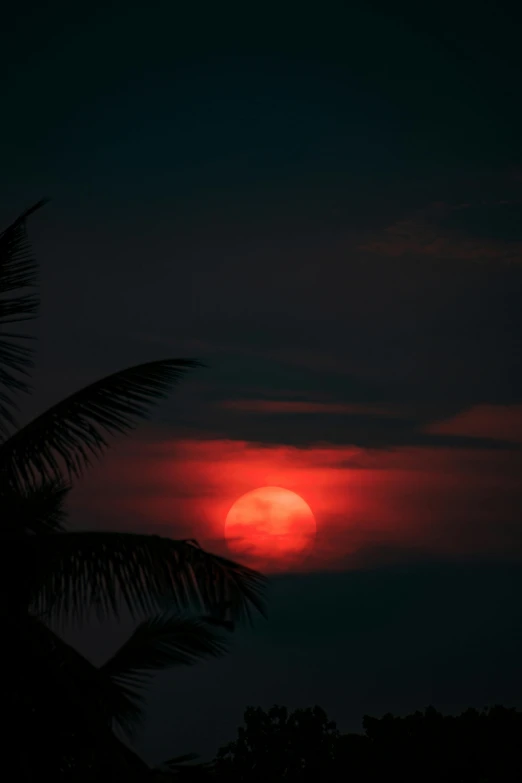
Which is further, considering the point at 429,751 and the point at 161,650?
the point at 429,751

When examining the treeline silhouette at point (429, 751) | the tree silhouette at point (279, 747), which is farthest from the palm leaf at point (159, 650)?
the tree silhouette at point (279, 747)

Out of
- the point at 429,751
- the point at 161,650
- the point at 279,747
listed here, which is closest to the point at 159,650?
the point at 161,650

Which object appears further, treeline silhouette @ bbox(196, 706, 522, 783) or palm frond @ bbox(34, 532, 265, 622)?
treeline silhouette @ bbox(196, 706, 522, 783)

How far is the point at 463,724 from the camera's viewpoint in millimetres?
38219

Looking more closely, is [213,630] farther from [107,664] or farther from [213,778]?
[213,778]

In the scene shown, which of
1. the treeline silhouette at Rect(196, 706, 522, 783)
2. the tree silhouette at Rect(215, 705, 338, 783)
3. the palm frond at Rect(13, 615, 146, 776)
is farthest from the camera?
the tree silhouette at Rect(215, 705, 338, 783)

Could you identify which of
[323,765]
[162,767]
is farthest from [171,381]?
[323,765]

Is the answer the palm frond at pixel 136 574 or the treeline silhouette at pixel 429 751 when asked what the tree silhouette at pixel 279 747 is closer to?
the treeline silhouette at pixel 429 751

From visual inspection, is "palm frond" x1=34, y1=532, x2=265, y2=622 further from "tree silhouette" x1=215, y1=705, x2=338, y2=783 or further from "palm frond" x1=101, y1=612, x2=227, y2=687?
"tree silhouette" x1=215, y1=705, x2=338, y2=783


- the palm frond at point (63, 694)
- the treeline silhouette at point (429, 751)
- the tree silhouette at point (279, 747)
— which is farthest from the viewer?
the tree silhouette at point (279, 747)

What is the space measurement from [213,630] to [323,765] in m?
42.5

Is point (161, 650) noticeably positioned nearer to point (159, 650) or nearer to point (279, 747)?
point (159, 650)

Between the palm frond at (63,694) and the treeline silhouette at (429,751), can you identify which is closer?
the palm frond at (63,694)

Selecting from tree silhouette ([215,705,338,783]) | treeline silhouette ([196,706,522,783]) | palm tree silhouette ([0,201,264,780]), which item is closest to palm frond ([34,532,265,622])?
palm tree silhouette ([0,201,264,780])
